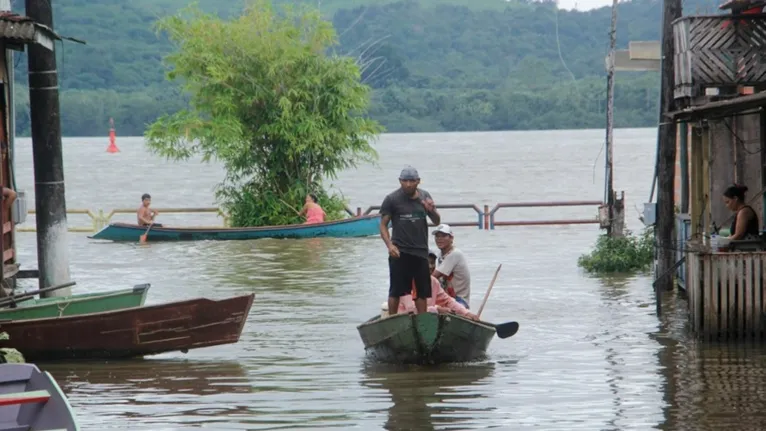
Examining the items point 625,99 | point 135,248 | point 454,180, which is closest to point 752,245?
point 135,248

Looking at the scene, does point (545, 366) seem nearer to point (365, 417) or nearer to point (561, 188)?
point (365, 417)

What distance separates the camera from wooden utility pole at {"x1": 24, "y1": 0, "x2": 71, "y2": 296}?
53.4 ft

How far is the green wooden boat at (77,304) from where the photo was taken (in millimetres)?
15289

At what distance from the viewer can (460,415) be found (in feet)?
38.3

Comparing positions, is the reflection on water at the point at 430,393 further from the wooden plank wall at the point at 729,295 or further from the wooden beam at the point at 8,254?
the wooden beam at the point at 8,254

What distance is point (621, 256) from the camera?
24.4 meters

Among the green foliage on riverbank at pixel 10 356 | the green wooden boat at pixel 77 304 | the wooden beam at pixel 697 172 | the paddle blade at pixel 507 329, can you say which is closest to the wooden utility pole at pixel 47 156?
the green wooden boat at pixel 77 304

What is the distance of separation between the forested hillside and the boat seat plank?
121449mm

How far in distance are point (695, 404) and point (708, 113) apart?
4.78 meters

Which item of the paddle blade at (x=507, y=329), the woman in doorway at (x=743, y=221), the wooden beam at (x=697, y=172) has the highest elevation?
the wooden beam at (x=697, y=172)

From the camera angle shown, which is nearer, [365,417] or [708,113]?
[365,417]

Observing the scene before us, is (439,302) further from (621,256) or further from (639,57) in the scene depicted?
(639,57)

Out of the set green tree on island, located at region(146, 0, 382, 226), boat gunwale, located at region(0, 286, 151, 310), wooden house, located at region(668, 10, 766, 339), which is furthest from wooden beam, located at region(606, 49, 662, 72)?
boat gunwale, located at region(0, 286, 151, 310)

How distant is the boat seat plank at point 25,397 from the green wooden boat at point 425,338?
506cm
